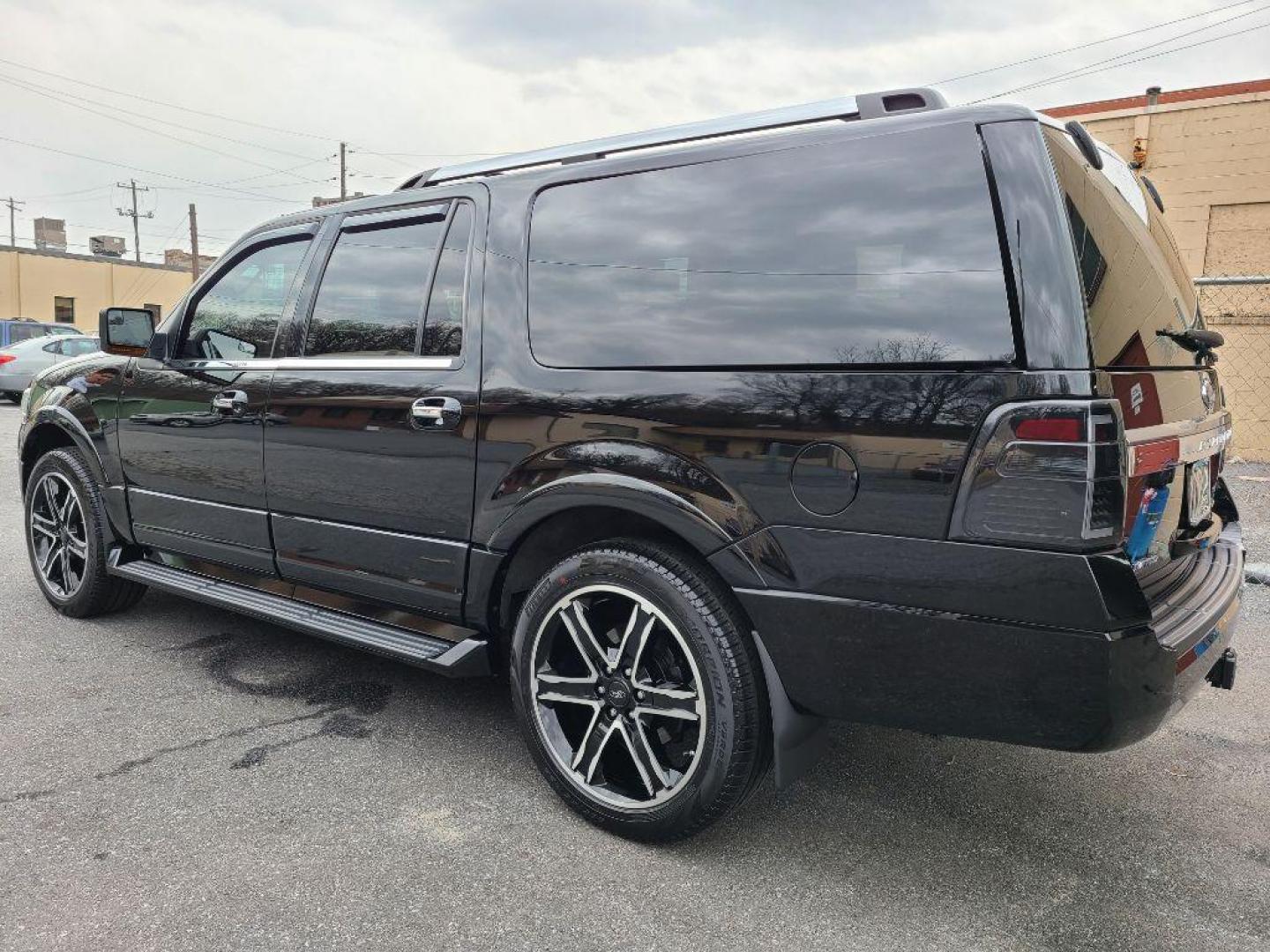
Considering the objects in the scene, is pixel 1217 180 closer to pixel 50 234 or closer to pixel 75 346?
pixel 75 346

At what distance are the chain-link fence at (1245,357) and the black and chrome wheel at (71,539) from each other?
1012 cm

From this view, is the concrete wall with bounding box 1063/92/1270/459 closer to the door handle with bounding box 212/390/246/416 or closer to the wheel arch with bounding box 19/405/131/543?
the door handle with bounding box 212/390/246/416

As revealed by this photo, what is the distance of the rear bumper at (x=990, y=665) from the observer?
6.39 ft

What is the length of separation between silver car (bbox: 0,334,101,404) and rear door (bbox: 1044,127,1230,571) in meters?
19.1

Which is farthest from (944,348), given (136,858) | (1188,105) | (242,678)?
(1188,105)

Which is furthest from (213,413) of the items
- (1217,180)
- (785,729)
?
(1217,180)

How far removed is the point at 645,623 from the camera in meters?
2.52

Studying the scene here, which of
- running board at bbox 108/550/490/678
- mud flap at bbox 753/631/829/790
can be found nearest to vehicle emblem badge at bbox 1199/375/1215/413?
mud flap at bbox 753/631/829/790

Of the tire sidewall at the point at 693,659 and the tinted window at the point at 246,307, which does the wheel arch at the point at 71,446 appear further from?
the tire sidewall at the point at 693,659

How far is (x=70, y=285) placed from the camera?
42.7 meters

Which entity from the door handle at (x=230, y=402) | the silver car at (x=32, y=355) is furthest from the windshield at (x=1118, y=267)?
the silver car at (x=32, y=355)

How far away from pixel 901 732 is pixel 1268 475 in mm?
7626

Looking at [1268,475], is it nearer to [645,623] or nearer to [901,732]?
[901,732]

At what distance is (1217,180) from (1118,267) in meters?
12.8
